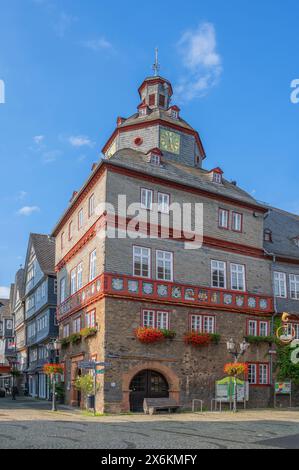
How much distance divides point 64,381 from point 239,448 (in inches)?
865

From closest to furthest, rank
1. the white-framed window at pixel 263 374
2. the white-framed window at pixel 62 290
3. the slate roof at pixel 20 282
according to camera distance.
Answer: the white-framed window at pixel 263 374
the white-framed window at pixel 62 290
the slate roof at pixel 20 282

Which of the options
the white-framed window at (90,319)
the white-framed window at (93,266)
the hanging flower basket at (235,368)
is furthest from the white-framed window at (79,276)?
the hanging flower basket at (235,368)

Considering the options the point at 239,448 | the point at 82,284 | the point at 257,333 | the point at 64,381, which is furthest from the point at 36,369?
the point at 239,448

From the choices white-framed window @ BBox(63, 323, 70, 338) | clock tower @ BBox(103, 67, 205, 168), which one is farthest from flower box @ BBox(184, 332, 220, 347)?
clock tower @ BBox(103, 67, 205, 168)

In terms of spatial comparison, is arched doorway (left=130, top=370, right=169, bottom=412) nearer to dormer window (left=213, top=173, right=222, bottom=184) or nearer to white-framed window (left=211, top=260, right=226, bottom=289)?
white-framed window (left=211, top=260, right=226, bottom=289)

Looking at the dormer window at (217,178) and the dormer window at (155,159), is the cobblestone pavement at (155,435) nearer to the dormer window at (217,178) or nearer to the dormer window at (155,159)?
the dormer window at (155,159)

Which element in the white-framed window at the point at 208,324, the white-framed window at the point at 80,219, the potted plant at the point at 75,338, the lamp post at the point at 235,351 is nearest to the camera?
the lamp post at the point at 235,351

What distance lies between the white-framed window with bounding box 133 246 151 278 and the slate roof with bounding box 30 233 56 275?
1928cm

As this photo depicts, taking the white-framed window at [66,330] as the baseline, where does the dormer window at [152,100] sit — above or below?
above

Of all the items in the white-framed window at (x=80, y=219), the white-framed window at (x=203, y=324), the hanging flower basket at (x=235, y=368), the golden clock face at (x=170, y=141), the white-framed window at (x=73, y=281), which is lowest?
the hanging flower basket at (x=235, y=368)

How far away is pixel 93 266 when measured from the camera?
91.9 feet

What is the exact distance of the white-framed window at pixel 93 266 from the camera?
1083 inches

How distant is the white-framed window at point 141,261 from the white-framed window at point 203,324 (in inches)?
140
